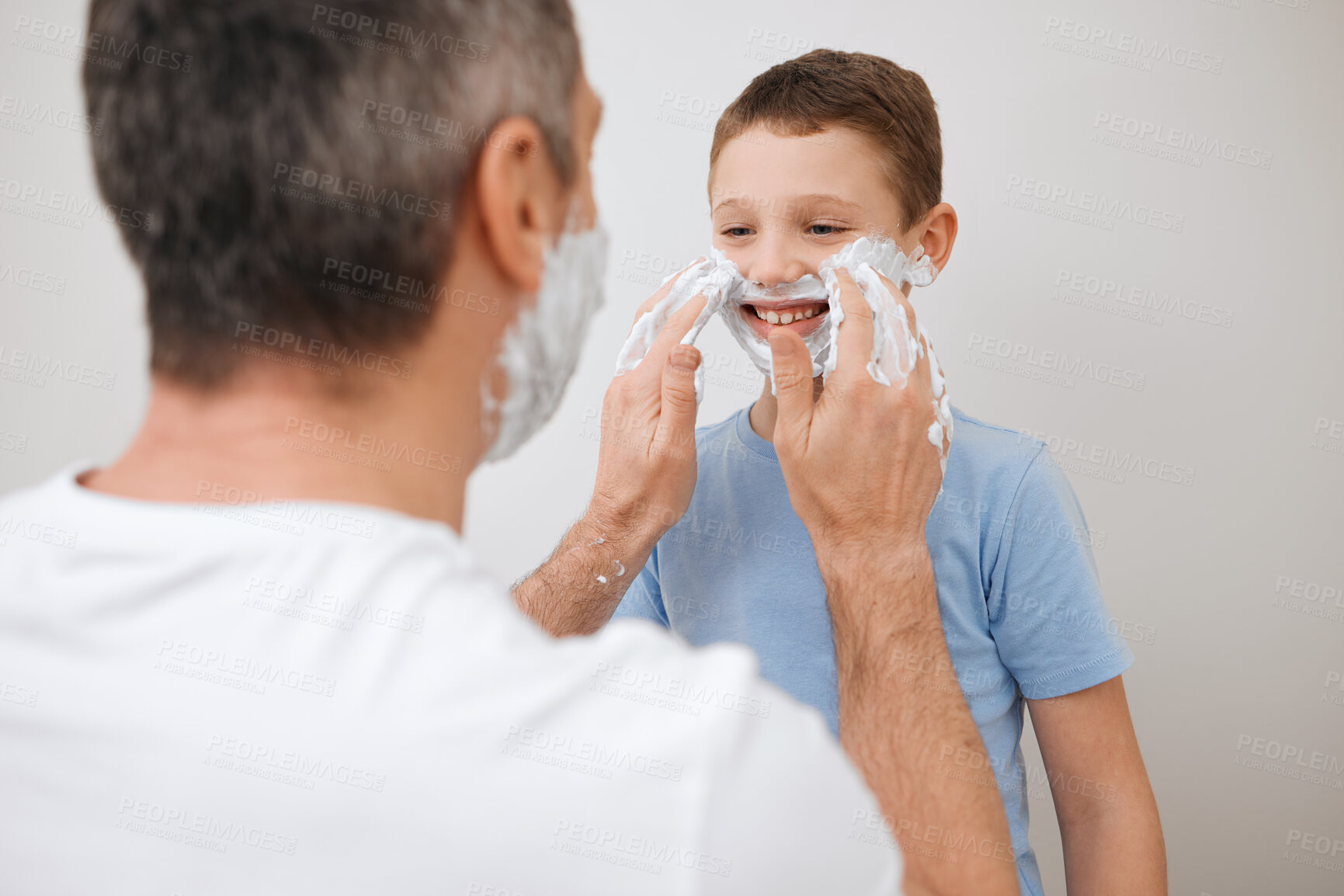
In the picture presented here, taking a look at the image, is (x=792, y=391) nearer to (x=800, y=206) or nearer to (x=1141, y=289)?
(x=800, y=206)

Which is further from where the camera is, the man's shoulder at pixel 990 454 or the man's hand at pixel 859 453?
the man's shoulder at pixel 990 454

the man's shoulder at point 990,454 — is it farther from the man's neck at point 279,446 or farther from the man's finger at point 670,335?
the man's neck at point 279,446

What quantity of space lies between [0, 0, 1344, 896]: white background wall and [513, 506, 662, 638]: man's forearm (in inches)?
22.6

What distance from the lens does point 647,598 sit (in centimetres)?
133

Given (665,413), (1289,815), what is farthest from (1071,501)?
(1289,815)

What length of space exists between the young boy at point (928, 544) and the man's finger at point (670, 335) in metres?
0.09

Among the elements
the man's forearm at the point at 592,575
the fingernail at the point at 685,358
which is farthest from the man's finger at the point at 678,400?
the man's forearm at the point at 592,575

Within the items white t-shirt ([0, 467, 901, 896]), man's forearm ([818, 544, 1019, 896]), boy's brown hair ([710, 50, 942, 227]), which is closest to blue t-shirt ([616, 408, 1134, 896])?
man's forearm ([818, 544, 1019, 896])

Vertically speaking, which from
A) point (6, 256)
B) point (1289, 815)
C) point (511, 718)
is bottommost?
point (1289, 815)

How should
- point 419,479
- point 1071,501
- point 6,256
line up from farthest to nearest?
point 6,256
point 1071,501
point 419,479

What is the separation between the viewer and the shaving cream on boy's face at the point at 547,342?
68 centimetres

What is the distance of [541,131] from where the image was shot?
0.61 meters

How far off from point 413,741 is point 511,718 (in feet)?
0.18

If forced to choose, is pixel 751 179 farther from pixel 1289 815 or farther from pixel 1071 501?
pixel 1289 815
